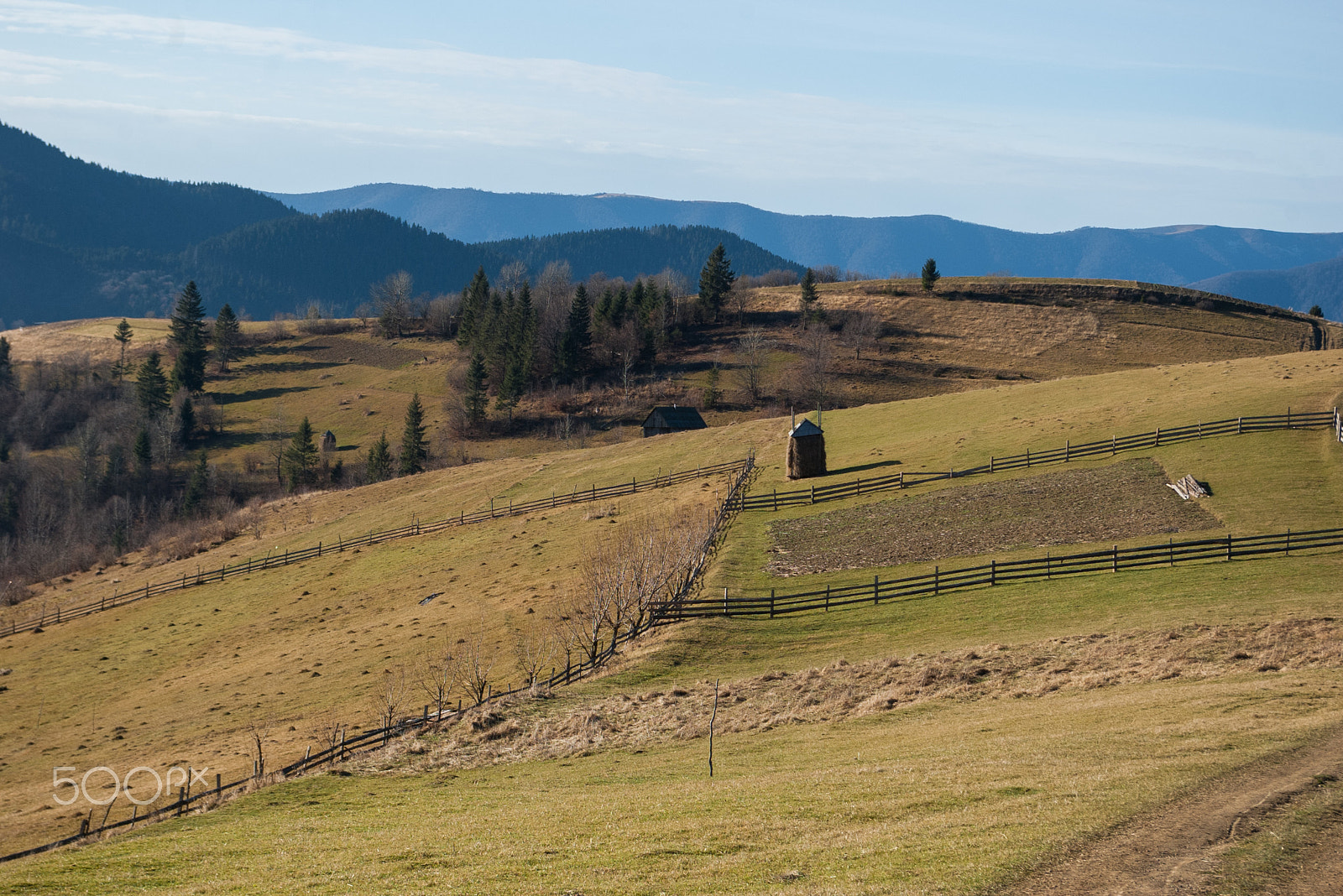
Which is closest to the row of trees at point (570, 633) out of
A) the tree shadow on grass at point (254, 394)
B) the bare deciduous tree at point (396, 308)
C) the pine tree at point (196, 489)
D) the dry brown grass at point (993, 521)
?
the dry brown grass at point (993, 521)

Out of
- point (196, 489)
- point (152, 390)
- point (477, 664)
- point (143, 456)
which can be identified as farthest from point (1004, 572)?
point (152, 390)

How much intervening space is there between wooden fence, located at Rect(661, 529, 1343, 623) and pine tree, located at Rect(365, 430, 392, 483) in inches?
3012

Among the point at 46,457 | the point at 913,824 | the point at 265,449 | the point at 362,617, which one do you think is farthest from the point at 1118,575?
the point at 46,457

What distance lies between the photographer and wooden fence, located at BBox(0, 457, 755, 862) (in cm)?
2226

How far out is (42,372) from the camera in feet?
517

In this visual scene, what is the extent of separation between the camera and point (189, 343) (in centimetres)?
14838

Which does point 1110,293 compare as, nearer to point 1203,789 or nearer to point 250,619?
point 250,619

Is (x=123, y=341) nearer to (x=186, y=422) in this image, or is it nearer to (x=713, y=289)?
A: (x=186, y=422)

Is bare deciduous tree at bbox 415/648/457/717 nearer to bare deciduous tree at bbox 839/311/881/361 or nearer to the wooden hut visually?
the wooden hut

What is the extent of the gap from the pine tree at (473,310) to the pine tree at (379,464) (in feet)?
107

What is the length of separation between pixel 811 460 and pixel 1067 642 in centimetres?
3100

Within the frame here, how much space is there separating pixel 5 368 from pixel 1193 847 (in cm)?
18473

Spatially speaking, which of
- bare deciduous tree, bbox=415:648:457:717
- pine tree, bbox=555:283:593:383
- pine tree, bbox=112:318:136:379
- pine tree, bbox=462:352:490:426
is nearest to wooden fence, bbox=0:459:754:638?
bare deciduous tree, bbox=415:648:457:717

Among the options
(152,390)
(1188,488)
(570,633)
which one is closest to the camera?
(570,633)
